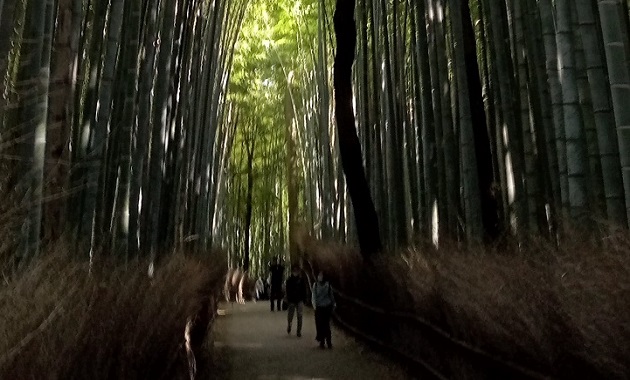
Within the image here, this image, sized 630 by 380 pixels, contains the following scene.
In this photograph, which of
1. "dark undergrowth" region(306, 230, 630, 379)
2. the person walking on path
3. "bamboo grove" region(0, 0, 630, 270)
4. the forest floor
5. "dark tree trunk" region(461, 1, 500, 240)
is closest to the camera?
"dark undergrowth" region(306, 230, 630, 379)

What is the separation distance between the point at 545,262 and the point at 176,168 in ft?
14.4

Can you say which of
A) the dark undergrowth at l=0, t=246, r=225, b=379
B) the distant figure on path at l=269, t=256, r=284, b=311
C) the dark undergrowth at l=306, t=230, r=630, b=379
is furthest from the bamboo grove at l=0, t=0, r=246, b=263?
the distant figure on path at l=269, t=256, r=284, b=311

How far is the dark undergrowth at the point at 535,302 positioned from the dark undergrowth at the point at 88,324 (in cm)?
144

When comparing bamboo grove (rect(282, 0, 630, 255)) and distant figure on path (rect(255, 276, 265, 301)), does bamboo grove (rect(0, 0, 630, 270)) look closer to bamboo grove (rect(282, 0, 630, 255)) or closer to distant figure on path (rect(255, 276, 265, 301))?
bamboo grove (rect(282, 0, 630, 255))

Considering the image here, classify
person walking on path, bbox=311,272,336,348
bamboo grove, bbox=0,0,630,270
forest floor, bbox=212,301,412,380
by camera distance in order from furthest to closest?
person walking on path, bbox=311,272,336,348 < forest floor, bbox=212,301,412,380 < bamboo grove, bbox=0,0,630,270

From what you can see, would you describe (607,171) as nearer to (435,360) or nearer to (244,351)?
(435,360)

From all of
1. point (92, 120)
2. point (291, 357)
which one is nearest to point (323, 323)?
point (291, 357)

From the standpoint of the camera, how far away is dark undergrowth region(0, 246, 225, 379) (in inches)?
61.3

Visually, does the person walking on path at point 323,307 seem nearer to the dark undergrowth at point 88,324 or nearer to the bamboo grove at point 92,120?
the bamboo grove at point 92,120

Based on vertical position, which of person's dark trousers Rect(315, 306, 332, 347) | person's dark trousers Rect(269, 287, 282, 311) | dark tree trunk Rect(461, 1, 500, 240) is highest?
dark tree trunk Rect(461, 1, 500, 240)

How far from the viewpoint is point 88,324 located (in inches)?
75.3

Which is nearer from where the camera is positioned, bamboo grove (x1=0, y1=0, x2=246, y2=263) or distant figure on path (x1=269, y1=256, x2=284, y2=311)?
bamboo grove (x1=0, y1=0, x2=246, y2=263)

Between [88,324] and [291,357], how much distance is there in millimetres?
3782

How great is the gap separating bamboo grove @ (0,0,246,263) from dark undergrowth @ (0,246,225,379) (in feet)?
0.84
